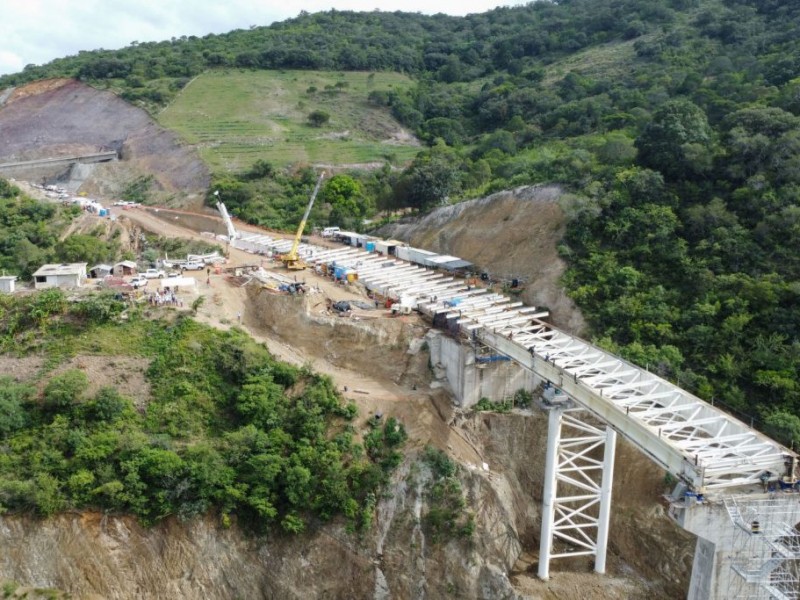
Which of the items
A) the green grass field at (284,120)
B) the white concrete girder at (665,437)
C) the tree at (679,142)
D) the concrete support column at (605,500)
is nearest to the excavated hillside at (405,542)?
the concrete support column at (605,500)

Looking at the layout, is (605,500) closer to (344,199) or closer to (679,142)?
(679,142)

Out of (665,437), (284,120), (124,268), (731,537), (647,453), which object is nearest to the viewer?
(731,537)

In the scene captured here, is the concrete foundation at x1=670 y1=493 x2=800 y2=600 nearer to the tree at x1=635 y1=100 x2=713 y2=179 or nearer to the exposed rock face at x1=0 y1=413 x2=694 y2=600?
the exposed rock face at x1=0 y1=413 x2=694 y2=600

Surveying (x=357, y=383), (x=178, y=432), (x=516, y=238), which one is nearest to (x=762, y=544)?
(x=357, y=383)

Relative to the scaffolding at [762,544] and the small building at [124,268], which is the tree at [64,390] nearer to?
the small building at [124,268]

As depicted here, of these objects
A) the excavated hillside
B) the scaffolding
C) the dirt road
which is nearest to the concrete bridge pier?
the excavated hillside

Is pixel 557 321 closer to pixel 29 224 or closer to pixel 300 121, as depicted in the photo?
pixel 29 224
